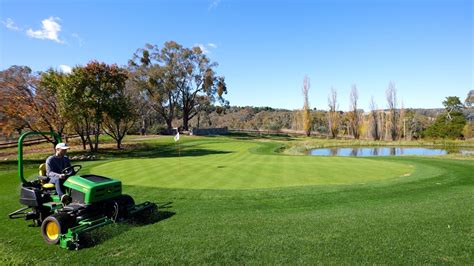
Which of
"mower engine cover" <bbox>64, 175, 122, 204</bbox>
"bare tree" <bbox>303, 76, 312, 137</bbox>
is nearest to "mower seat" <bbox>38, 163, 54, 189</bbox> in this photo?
"mower engine cover" <bbox>64, 175, 122, 204</bbox>

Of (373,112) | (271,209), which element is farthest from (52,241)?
(373,112)

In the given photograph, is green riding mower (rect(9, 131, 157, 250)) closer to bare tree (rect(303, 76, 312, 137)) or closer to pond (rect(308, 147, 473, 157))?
pond (rect(308, 147, 473, 157))

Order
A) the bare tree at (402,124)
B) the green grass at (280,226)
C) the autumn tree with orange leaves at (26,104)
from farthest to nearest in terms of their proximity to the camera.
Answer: the bare tree at (402,124) → the autumn tree with orange leaves at (26,104) → the green grass at (280,226)

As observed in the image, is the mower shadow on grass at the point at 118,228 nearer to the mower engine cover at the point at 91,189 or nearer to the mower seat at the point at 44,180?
the mower engine cover at the point at 91,189

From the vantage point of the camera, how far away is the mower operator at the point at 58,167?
6.30m

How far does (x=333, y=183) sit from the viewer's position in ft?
35.1

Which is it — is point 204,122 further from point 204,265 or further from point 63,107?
point 204,265

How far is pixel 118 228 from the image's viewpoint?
6086 mm

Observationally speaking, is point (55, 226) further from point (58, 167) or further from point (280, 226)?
point (280, 226)

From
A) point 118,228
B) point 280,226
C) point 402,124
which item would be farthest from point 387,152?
point 118,228

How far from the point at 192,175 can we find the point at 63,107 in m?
16.1

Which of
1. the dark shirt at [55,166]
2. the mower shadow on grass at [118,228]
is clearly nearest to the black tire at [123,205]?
the mower shadow on grass at [118,228]

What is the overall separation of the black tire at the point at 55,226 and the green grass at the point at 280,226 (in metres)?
0.17

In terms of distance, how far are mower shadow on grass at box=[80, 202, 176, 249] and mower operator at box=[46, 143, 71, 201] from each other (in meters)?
1.13
